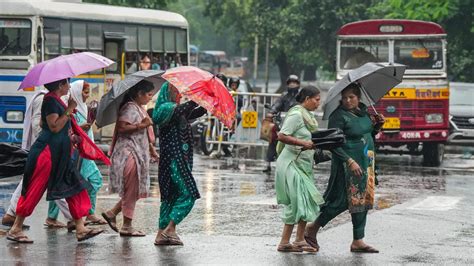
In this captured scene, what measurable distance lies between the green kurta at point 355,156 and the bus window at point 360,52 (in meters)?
13.3

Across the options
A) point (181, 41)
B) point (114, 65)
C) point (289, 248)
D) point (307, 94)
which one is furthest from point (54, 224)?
point (181, 41)

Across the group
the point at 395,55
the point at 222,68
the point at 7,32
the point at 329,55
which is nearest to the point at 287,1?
the point at 329,55

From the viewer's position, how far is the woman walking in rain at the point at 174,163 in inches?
452

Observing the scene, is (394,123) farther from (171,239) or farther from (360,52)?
(171,239)

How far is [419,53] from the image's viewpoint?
80.5 feet

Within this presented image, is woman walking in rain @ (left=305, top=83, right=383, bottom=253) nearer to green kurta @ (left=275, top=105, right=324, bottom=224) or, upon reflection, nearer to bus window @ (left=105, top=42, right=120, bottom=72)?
green kurta @ (left=275, top=105, right=324, bottom=224)

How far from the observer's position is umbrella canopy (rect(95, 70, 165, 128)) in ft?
38.8

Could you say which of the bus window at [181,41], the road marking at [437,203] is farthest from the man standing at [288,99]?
the bus window at [181,41]

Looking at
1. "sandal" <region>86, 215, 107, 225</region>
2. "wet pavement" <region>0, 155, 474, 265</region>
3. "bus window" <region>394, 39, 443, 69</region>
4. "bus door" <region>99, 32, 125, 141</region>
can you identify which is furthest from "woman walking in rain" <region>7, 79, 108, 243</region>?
"bus window" <region>394, 39, 443, 69</region>

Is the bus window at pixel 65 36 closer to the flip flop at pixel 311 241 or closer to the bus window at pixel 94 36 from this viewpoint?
the bus window at pixel 94 36

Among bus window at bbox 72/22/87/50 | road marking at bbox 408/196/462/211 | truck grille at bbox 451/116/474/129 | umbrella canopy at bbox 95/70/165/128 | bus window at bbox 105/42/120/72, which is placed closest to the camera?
umbrella canopy at bbox 95/70/165/128

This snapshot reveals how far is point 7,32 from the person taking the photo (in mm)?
21516

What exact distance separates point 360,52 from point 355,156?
13.7m

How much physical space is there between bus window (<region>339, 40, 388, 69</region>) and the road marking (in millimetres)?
7690
